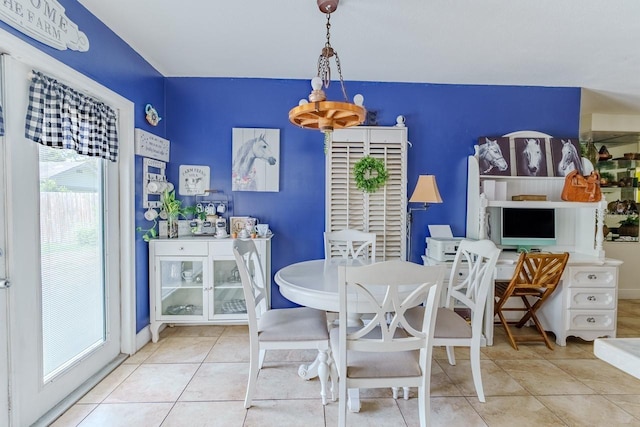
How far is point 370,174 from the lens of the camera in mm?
3115

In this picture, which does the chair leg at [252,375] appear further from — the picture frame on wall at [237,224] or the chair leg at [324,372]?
the picture frame on wall at [237,224]

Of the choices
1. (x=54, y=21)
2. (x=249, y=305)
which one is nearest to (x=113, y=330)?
(x=249, y=305)

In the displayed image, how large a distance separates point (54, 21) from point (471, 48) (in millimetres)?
2765

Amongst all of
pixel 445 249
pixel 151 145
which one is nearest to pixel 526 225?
pixel 445 249

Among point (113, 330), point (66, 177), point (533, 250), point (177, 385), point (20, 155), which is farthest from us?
point (533, 250)

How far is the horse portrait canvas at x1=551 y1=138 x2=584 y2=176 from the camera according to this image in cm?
316

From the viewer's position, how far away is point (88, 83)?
6.88ft

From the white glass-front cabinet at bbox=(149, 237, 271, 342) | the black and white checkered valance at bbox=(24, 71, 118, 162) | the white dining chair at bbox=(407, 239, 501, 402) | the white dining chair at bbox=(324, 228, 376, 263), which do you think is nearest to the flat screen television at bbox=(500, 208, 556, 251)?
the white dining chair at bbox=(407, 239, 501, 402)

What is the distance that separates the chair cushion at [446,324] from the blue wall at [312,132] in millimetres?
1193

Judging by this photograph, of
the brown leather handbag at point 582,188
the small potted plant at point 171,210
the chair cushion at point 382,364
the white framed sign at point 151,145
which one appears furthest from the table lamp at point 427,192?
the white framed sign at point 151,145

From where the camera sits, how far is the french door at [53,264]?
166cm

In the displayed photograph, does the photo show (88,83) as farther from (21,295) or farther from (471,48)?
(471,48)

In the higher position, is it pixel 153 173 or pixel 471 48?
pixel 471 48

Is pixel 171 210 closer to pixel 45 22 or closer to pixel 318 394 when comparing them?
pixel 45 22
